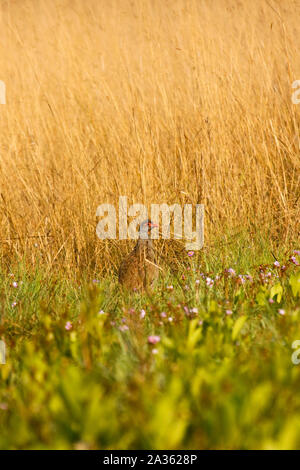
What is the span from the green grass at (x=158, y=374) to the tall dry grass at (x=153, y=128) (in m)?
1.06

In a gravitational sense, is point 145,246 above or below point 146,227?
below

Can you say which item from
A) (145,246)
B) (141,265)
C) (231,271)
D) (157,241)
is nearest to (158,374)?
(231,271)

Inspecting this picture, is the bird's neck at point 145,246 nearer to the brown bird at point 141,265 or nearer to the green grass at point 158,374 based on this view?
the brown bird at point 141,265

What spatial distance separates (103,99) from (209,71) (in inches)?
39.0

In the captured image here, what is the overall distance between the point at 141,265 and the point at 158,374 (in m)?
1.78

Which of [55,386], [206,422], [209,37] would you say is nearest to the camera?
[206,422]

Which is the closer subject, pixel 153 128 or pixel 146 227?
pixel 146 227

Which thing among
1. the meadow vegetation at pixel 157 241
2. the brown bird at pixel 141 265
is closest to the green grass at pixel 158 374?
the meadow vegetation at pixel 157 241

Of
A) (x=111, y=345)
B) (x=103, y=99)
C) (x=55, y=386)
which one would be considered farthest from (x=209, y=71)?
(x=55, y=386)

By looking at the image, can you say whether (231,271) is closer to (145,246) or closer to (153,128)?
(145,246)

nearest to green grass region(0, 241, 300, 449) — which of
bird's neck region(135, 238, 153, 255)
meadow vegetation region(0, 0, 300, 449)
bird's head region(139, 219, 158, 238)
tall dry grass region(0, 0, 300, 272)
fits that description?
meadow vegetation region(0, 0, 300, 449)

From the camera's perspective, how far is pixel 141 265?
11.8ft

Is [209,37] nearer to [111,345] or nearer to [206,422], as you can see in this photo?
[111,345]
